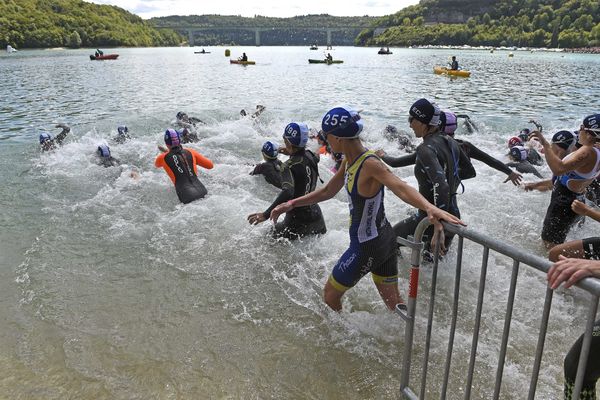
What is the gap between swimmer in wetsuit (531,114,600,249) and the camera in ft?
17.1

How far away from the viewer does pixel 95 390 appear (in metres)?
4.08

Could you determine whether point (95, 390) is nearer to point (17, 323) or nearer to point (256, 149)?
point (17, 323)

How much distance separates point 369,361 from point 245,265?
108 inches

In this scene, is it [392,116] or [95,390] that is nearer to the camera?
[95,390]

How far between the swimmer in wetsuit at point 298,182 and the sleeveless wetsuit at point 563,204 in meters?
3.27

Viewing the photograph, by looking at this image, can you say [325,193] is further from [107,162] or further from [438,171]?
[107,162]

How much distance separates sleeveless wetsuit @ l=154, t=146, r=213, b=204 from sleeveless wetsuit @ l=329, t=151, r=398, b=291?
16.9 ft

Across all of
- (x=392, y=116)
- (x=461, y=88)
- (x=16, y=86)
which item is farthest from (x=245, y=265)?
(x=16, y=86)

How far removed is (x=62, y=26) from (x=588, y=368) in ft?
493

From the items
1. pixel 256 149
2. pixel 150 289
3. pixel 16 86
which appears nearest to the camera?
pixel 150 289

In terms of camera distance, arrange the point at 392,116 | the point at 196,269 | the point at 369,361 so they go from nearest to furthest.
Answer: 1. the point at 369,361
2. the point at 196,269
3. the point at 392,116

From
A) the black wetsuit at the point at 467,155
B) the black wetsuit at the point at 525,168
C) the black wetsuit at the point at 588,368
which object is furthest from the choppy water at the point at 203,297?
the black wetsuit at the point at 467,155

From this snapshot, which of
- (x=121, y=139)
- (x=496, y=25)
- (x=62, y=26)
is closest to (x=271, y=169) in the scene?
(x=121, y=139)

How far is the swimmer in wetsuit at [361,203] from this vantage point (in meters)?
3.64
